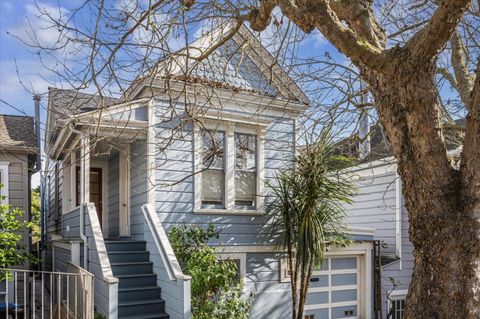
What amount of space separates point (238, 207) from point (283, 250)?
1.29 m

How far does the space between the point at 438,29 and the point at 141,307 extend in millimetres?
5909

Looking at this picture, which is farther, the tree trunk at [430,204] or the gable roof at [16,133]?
the gable roof at [16,133]

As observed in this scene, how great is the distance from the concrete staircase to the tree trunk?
192 inches

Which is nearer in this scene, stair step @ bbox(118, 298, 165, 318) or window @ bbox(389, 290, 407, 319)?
stair step @ bbox(118, 298, 165, 318)

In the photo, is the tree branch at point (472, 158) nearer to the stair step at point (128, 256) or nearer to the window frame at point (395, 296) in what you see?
the stair step at point (128, 256)

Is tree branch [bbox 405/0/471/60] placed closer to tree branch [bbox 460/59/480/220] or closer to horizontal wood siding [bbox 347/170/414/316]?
tree branch [bbox 460/59/480/220]

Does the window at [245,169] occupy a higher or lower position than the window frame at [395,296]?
higher

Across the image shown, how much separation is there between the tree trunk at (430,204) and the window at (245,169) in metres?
5.86

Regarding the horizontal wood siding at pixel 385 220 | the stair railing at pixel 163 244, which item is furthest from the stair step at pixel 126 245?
the horizontal wood siding at pixel 385 220

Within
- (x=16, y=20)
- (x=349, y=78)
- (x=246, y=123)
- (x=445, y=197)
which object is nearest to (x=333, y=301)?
(x=246, y=123)

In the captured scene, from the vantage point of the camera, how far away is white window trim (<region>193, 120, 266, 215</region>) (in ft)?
28.0

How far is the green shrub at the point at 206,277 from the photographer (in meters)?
7.02

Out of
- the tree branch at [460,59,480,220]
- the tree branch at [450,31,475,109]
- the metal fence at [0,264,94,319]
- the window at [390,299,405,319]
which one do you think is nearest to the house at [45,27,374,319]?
the metal fence at [0,264,94,319]

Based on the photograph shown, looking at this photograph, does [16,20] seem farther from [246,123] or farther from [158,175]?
[246,123]
